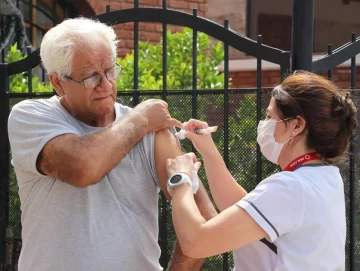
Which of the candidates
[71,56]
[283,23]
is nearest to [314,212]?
[71,56]

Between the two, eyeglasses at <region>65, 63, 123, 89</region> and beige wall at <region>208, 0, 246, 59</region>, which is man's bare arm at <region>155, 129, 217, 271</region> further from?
beige wall at <region>208, 0, 246, 59</region>

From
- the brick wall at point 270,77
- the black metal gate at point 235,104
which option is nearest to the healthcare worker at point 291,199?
the black metal gate at point 235,104

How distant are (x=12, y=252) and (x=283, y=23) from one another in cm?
643

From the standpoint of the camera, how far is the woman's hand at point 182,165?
2.27 meters

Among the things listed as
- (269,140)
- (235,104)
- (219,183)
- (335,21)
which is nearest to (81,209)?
(219,183)

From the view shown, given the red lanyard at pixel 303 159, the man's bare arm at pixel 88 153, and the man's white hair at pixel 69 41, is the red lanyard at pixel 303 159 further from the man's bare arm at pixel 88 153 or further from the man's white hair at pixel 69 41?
the man's white hair at pixel 69 41

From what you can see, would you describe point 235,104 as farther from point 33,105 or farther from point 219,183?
point 33,105

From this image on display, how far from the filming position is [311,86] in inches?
84.2

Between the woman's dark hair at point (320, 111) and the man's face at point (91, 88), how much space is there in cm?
59

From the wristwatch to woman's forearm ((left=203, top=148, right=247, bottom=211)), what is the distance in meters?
0.31

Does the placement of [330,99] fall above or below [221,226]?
above

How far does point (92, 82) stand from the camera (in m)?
2.39

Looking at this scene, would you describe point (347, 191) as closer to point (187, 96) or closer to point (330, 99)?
point (187, 96)

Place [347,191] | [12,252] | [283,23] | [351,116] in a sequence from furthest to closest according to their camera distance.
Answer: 1. [283,23]
2. [12,252]
3. [347,191]
4. [351,116]
